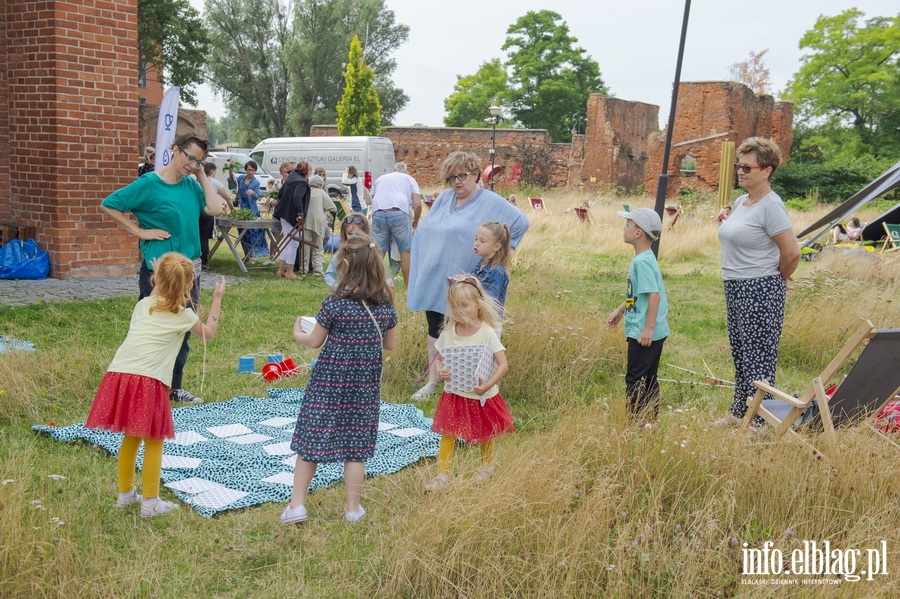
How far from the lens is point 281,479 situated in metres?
4.43

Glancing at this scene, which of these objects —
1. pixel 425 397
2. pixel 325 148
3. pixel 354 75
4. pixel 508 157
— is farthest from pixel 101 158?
pixel 354 75

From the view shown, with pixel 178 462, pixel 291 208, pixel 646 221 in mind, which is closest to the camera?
pixel 178 462

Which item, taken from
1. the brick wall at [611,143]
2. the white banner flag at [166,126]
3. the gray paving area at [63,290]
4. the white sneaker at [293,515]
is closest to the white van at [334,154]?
the brick wall at [611,143]

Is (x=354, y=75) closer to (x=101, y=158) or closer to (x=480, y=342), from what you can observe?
(x=101, y=158)

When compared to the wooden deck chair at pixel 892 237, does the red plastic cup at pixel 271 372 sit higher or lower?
lower

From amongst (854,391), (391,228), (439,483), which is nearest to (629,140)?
(391,228)

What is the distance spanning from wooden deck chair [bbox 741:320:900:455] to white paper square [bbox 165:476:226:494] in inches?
111

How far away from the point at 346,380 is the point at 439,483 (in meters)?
0.65

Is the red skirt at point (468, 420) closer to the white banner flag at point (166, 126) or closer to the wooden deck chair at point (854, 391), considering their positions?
the wooden deck chair at point (854, 391)

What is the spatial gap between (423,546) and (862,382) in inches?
106

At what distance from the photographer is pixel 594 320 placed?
292 inches

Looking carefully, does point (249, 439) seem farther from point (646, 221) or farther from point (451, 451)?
point (646, 221)

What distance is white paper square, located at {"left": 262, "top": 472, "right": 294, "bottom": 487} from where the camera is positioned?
4.37 meters

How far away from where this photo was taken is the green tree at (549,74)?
62.8 metres
